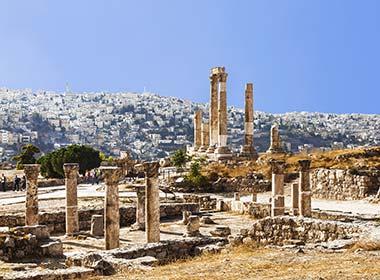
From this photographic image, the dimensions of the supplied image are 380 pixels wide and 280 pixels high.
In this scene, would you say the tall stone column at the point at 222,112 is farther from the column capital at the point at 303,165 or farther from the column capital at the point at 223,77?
the column capital at the point at 303,165

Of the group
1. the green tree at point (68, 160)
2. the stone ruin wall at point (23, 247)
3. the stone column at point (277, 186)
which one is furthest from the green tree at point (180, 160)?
the stone ruin wall at point (23, 247)

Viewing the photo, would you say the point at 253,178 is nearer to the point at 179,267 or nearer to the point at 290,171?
the point at 290,171

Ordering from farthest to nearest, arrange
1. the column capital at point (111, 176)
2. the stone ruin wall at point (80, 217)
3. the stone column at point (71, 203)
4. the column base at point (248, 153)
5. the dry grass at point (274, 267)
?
the column base at point (248, 153), the stone ruin wall at point (80, 217), the stone column at point (71, 203), the column capital at point (111, 176), the dry grass at point (274, 267)

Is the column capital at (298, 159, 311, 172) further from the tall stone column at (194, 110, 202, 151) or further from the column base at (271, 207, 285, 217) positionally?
the tall stone column at (194, 110, 202, 151)

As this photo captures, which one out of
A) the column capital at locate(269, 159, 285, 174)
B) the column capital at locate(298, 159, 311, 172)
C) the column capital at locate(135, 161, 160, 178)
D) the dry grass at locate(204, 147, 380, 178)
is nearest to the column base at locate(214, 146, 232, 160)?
the dry grass at locate(204, 147, 380, 178)

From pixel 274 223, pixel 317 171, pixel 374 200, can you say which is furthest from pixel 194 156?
pixel 274 223

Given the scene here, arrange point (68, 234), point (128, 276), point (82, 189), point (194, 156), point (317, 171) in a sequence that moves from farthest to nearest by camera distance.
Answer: point (194, 156) → point (82, 189) → point (317, 171) → point (68, 234) → point (128, 276)

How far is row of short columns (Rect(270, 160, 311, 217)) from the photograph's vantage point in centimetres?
2523

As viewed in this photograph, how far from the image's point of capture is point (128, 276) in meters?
14.1

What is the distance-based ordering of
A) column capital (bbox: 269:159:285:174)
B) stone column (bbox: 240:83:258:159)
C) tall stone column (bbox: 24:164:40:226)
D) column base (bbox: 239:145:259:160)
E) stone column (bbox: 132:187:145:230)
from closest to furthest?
tall stone column (bbox: 24:164:40:226) → column capital (bbox: 269:159:285:174) → stone column (bbox: 132:187:145:230) → column base (bbox: 239:145:259:160) → stone column (bbox: 240:83:258:159)

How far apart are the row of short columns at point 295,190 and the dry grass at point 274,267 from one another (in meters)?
9.18

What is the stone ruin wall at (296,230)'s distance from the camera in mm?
18531

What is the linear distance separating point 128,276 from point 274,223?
→ 6.69 metres

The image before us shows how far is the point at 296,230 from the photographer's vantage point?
63.2 ft
